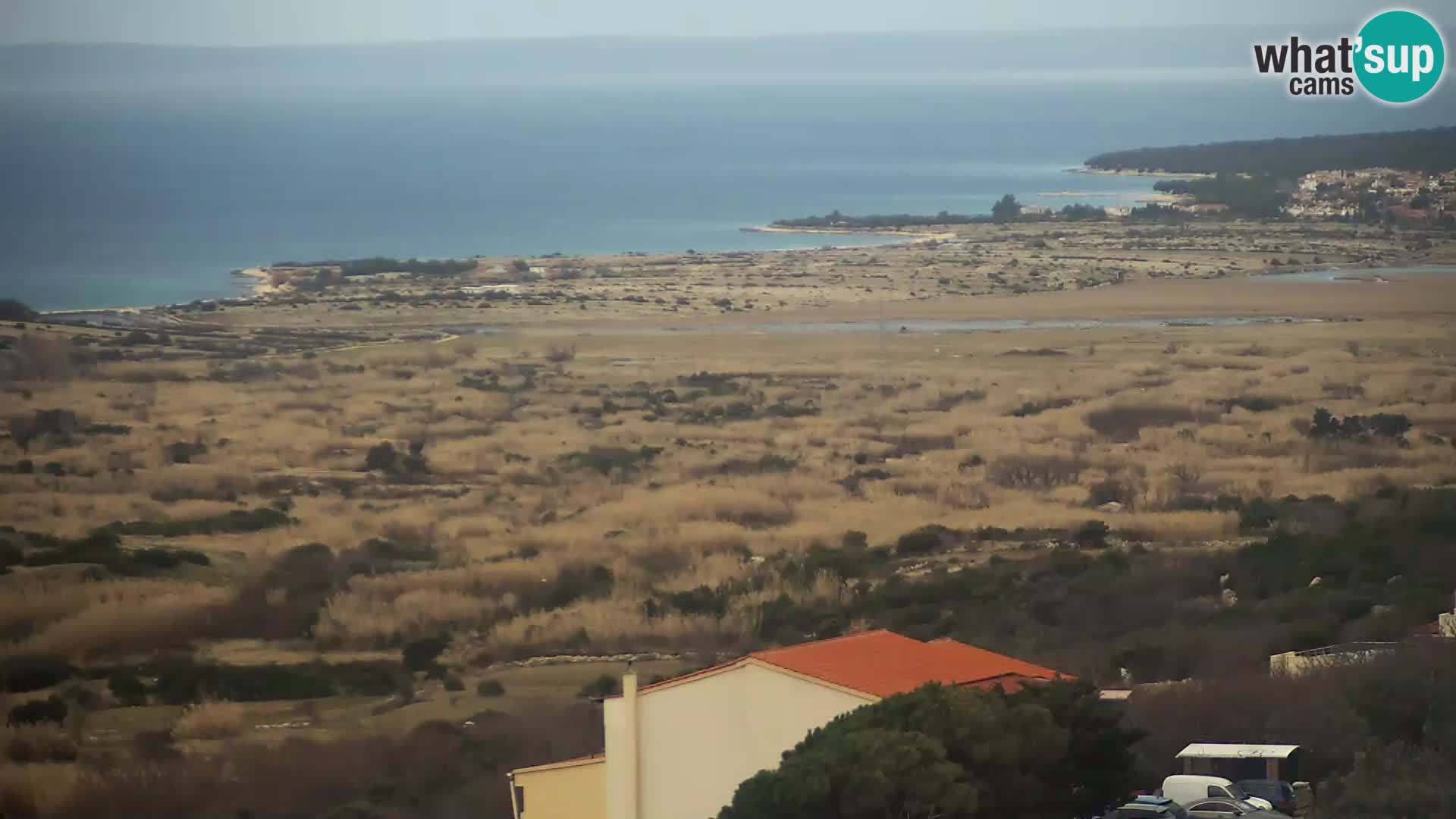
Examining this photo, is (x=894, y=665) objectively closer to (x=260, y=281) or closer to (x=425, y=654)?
(x=425, y=654)

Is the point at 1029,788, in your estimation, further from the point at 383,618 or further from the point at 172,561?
the point at 172,561

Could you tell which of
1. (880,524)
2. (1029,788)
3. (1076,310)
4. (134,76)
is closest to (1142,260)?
(1076,310)

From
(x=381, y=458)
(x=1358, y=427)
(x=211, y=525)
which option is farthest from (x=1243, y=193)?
(x=211, y=525)

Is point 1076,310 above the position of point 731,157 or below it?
below

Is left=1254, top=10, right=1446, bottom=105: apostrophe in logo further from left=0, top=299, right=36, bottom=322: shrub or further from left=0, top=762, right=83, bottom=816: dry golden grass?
left=0, top=299, right=36, bottom=322: shrub

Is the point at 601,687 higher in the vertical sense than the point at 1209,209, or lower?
lower

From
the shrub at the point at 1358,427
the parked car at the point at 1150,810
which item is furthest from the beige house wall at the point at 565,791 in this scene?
the shrub at the point at 1358,427
